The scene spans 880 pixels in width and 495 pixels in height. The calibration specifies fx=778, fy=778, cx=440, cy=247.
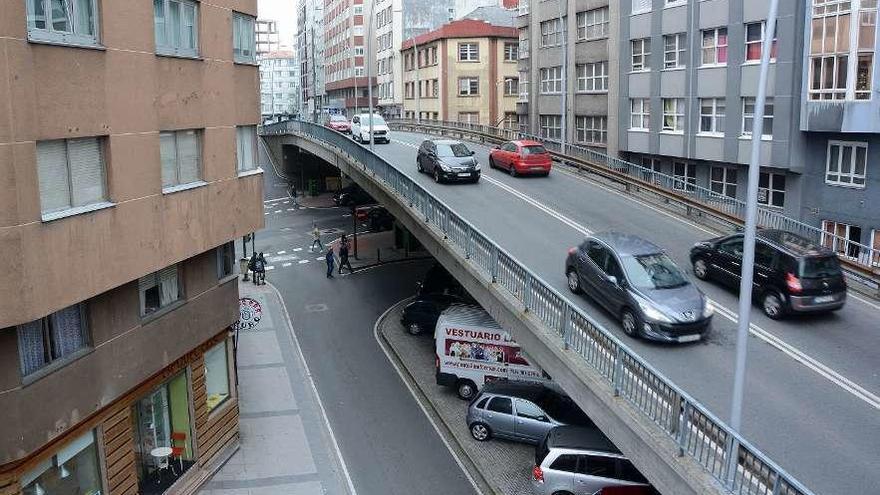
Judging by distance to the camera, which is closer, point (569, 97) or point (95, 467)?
point (95, 467)

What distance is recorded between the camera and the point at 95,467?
575 inches

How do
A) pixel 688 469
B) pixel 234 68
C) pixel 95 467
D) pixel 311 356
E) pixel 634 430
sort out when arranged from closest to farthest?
pixel 688 469 → pixel 634 430 → pixel 95 467 → pixel 234 68 → pixel 311 356

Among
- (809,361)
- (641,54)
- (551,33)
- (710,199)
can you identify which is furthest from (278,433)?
(551,33)

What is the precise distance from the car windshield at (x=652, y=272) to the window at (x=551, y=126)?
111 feet

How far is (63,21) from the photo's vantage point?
39.7 ft

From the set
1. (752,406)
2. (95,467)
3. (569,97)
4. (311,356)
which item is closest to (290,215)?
(569,97)

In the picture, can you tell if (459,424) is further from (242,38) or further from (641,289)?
(242,38)

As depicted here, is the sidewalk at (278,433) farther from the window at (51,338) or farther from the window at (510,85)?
the window at (510,85)

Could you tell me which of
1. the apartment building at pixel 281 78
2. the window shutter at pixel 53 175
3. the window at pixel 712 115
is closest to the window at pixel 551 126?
the window at pixel 712 115

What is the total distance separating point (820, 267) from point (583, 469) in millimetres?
7119

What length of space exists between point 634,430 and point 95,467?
9.90 m

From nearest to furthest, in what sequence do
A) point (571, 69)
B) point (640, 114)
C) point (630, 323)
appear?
1. point (630, 323)
2. point (640, 114)
3. point (571, 69)

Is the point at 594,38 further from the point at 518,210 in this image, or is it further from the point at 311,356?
the point at 311,356

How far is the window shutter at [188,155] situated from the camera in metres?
15.8
